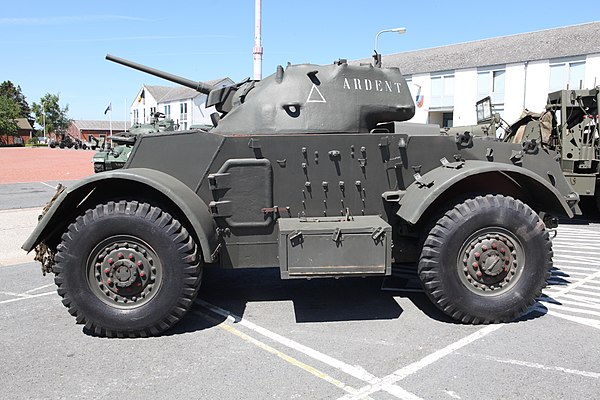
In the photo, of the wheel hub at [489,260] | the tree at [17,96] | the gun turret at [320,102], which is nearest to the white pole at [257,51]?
the gun turret at [320,102]

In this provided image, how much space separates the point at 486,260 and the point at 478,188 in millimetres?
712

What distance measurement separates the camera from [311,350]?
14.1 feet

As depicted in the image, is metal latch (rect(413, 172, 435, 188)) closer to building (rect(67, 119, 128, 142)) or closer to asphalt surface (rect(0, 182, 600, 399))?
asphalt surface (rect(0, 182, 600, 399))

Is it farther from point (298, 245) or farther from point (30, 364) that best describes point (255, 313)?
point (30, 364)

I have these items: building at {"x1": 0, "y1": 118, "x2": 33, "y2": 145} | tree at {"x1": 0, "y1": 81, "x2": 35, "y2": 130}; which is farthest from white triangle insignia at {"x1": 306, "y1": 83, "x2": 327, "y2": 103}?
tree at {"x1": 0, "y1": 81, "x2": 35, "y2": 130}

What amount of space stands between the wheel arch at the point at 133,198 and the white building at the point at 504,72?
29.0m

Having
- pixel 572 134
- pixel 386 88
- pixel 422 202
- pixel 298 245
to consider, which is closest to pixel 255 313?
pixel 298 245

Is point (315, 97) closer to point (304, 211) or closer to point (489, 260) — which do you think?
point (304, 211)

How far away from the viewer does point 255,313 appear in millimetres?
5211

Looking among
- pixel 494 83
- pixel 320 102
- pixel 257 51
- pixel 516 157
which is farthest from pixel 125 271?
pixel 494 83

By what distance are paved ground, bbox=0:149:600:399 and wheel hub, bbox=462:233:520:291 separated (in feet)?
1.35

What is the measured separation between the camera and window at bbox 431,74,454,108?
37562 millimetres

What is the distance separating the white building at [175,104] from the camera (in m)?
55.7

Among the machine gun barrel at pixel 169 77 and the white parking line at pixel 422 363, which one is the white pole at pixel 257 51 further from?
the white parking line at pixel 422 363
